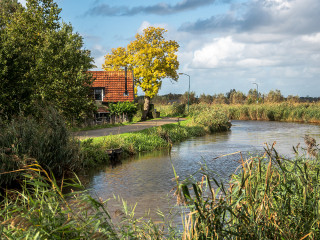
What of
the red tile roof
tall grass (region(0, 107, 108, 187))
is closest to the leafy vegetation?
the red tile roof

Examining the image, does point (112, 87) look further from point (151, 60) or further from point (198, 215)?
point (198, 215)

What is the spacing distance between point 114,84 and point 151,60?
5.89 m

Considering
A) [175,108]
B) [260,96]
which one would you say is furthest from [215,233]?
[260,96]

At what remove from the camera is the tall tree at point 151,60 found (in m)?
44.4

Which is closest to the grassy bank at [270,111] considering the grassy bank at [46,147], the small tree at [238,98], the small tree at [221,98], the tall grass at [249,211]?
the small tree at [238,98]

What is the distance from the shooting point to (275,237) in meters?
4.67

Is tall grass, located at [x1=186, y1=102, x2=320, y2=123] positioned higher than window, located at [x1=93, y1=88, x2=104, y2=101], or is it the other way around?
window, located at [x1=93, y1=88, x2=104, y2=101]

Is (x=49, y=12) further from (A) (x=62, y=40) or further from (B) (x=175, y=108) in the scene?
(B) (x=175, y=108)

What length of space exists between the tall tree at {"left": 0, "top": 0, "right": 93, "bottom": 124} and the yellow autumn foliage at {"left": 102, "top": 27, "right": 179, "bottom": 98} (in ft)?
71.9

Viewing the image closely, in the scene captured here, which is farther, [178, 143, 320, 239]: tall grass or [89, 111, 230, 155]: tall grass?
[89, 111, 230, 155]: tall grass

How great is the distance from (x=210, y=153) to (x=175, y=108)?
1403 inches

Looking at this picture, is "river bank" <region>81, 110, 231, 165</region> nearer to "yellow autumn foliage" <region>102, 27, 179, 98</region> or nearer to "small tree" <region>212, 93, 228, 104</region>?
"yellow autumn foliage" <region>102, 27, 179, 98</region>

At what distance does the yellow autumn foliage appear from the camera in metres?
44.4

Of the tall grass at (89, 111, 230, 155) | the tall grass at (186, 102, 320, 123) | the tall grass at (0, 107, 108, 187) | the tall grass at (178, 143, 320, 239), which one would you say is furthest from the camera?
the tall grass at (186, 102, 320, 123)
